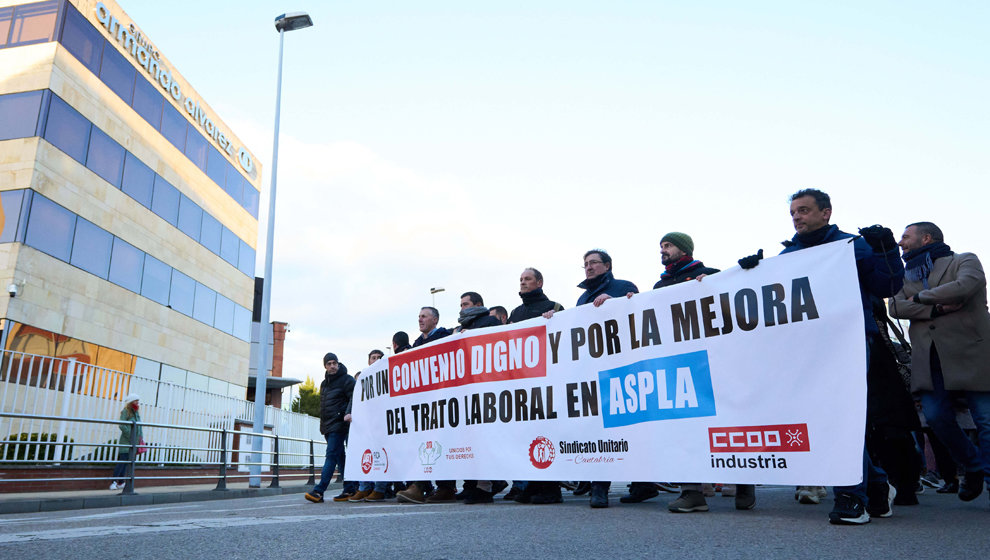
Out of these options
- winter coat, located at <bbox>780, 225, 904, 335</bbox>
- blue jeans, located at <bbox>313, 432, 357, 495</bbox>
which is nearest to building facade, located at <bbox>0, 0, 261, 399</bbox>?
blue jeans, located at <bbox>313, 432, 357, 495</bbox>

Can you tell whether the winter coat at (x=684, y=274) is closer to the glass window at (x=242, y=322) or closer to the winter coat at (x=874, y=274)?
the winter coat at (x=874, y=274)

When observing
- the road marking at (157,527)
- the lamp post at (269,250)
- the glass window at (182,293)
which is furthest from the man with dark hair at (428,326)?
the glass window at (182,293)

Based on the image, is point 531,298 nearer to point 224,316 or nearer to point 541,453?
point 541,453

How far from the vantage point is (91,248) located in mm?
22438

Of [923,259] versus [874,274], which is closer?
[874,274]

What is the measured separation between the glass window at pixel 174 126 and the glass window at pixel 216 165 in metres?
1.96

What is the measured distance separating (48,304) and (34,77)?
250 inches

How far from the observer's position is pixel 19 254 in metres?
19.3

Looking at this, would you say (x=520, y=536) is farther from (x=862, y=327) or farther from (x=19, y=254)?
(x=19, y=254)

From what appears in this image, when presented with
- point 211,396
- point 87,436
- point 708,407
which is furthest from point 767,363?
point 211,396

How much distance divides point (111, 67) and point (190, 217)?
6516mm

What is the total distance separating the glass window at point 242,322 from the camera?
105ft

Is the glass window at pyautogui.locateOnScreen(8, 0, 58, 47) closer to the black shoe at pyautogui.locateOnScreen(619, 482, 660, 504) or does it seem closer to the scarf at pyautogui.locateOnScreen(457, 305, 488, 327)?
the scarf at pyautogui.locateOnScreen(457, 305, 488, 327)

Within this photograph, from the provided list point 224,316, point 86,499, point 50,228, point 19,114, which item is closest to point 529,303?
point 86,499
